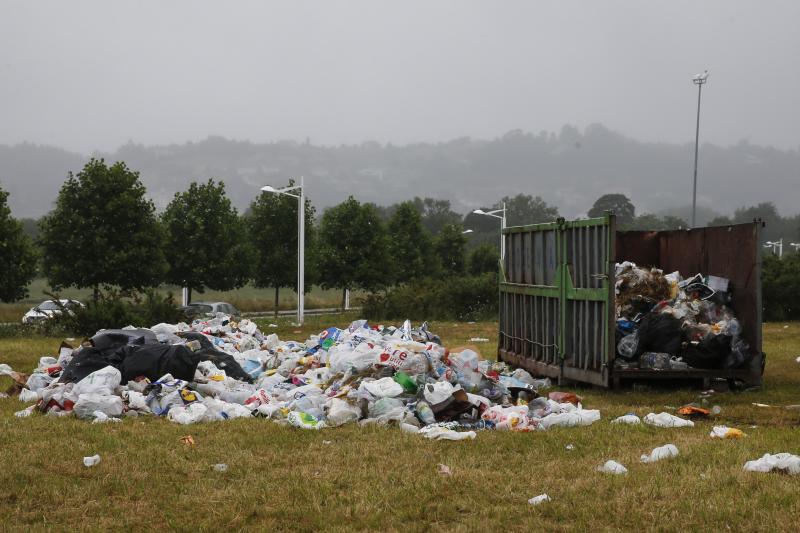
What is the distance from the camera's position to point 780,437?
7418 millimetres

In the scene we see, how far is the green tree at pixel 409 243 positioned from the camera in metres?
49.8

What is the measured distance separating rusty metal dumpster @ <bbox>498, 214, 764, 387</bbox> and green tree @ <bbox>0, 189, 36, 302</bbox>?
19768mm

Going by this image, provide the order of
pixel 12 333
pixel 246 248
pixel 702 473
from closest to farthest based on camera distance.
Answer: pixel 702 473 < pixel 12 333 < pixel 246 248

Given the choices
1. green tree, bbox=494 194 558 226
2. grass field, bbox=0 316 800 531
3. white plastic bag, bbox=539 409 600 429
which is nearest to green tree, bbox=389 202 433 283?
white plastic bag, bbox=539 409 600 429

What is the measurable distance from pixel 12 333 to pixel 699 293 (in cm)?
1817

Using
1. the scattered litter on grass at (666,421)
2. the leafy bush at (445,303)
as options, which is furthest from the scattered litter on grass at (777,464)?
the leafy bush at (445,303)

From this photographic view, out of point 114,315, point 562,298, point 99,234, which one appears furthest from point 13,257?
point 562,298

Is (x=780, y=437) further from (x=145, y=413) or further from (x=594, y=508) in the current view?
(x=145, y=413)

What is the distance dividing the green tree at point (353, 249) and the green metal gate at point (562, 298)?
93.4 ft

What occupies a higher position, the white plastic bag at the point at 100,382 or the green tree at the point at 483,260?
the green tree at the point at 483,260

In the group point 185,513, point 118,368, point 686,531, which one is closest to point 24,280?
point 118,368

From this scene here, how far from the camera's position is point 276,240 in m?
41.0

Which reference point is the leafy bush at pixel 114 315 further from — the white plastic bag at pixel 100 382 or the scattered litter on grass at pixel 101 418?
the scattered litter on grass at pixel 101 418

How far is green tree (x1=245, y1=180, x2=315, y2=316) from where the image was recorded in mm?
40719
